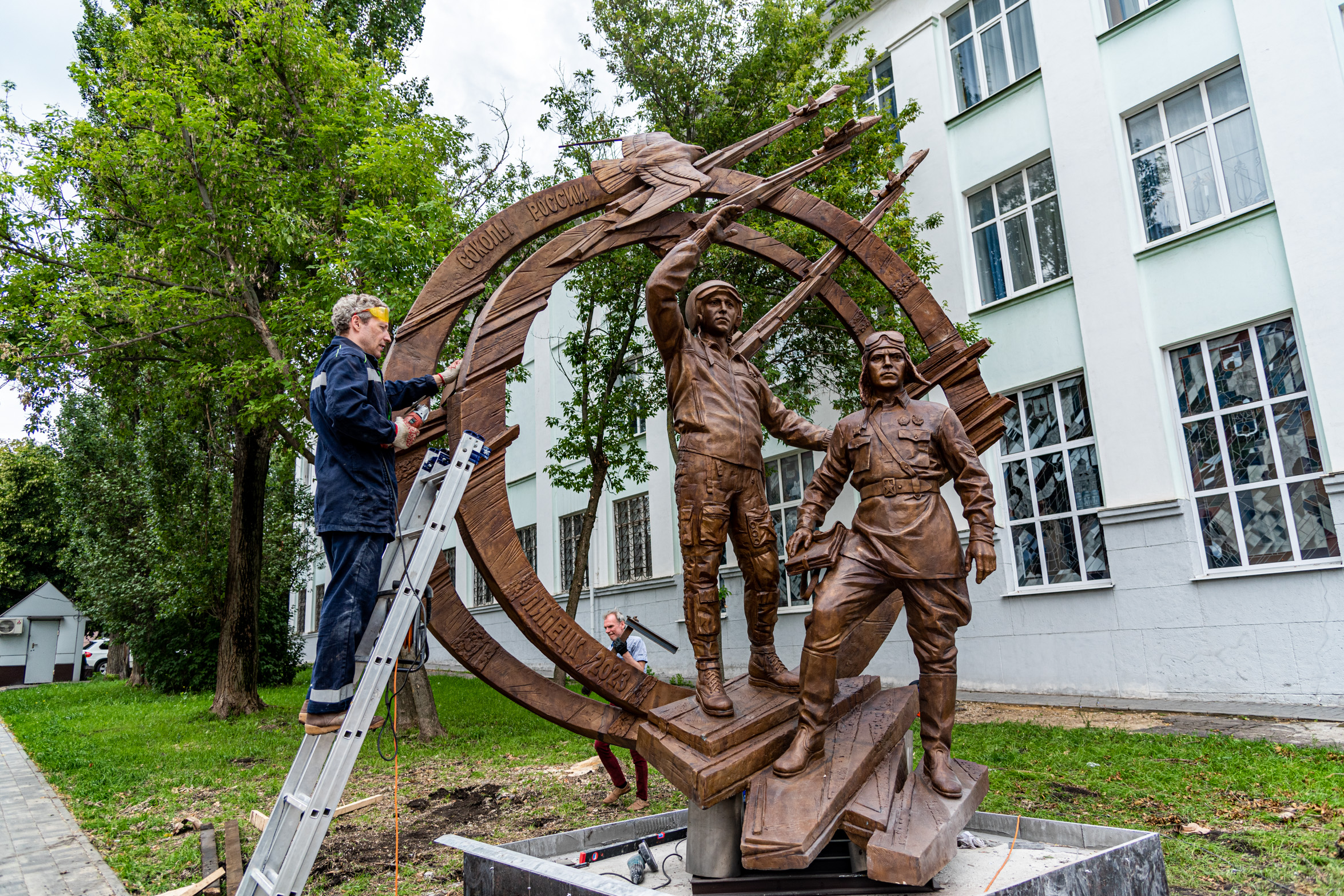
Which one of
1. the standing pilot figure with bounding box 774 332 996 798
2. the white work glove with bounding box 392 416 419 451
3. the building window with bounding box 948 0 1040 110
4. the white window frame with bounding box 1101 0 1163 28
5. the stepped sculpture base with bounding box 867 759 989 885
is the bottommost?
the stepped sculpture base with bounding box 867 759 989 885

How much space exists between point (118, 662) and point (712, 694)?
95.6 ft

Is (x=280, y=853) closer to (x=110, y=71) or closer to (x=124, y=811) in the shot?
(x=124, y=811)

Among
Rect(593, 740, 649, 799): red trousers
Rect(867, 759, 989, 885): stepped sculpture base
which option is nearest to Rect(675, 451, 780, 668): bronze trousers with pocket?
Rect(867, 759, 989, 885): stepped sculpture base

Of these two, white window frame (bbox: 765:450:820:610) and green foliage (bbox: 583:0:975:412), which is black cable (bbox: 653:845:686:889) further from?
white window frame (bbox: 765:450:820:610)

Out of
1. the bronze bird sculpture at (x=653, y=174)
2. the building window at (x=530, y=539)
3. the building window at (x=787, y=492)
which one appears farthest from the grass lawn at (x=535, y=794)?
the building window at (x=530, y=539)

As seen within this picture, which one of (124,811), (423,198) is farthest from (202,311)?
(124,811)

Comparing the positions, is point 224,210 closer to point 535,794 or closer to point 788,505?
point 535,794

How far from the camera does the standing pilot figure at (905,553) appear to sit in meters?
3.84

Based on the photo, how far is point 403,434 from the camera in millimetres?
3803

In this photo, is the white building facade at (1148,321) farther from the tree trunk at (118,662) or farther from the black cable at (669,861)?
the tree trunk at (118,662)

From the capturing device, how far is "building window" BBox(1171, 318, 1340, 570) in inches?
346

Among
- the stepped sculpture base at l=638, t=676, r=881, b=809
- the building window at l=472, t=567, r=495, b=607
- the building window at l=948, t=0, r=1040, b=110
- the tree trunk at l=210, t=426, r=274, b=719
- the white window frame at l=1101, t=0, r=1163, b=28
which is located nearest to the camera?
the stepped sculpture base at l=638, t=676, r=881, b=809

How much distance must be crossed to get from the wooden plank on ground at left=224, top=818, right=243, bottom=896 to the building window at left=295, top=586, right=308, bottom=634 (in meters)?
30.9

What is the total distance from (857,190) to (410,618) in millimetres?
9687
